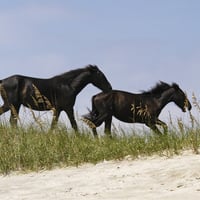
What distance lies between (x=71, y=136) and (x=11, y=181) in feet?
6.31

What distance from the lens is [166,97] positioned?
15094mm

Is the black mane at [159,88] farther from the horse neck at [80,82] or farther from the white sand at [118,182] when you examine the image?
the white sand at [118,182]

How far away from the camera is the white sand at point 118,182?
18.1ft

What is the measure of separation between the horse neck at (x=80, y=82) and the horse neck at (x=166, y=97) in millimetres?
1984

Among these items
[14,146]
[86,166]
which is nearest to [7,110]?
[14,146]

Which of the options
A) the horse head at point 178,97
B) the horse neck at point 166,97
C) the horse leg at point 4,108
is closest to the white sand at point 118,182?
the horse leg at point 4,108

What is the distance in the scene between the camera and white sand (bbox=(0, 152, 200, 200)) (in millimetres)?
5520

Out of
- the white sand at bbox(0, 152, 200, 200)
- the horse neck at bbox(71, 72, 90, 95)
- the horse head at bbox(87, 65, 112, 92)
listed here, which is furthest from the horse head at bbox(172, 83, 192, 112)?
the white sand at bbox(0, 152, 200, 200)

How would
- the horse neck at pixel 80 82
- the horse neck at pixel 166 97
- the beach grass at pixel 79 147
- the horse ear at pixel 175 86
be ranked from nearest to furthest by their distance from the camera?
1. the beach grass at pixel 79 147
2. the horse neck at pixel 166 97
3. the horse neck at pixel 80 82
4. the horse ear at pixel 175 86

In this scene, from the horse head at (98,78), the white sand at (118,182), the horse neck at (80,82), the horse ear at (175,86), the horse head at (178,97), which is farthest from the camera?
the horse head at (98,78)

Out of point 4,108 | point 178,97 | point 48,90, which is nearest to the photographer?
point 4,108

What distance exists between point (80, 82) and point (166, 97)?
87.7 inches

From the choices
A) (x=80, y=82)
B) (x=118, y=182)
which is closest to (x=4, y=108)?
(x=80, y=82)

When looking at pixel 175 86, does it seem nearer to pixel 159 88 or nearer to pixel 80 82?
pixel 159 88
